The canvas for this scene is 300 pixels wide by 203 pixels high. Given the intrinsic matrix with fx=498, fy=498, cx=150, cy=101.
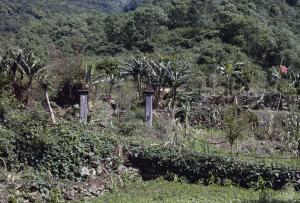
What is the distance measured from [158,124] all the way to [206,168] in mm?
4506

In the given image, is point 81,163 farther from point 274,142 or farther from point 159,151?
point 274,142

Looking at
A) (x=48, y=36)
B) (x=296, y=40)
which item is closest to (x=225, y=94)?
(x=296, y=40)

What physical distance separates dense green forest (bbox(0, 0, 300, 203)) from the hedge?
0.02 m

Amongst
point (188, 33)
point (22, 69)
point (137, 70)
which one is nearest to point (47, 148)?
point (22, 69)

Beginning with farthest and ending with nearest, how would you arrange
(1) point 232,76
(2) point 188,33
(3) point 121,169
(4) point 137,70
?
1. (2) point 188,33
2. (1) point 232,76
3. (4) point 137,70
4. (3) point 121,169

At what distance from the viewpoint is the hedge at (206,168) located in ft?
35.8

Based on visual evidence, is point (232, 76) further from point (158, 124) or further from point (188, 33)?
point (188, 33)

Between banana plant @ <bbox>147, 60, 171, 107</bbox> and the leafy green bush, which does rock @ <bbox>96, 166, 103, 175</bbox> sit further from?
banana plant @ <bbox>147, 60, 171, 107</bbox>

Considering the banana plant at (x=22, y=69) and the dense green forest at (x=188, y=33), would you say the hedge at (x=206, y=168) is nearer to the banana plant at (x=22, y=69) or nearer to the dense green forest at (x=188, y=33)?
the banana plant at (x=22, y=69)

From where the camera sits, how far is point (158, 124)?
15.7 m

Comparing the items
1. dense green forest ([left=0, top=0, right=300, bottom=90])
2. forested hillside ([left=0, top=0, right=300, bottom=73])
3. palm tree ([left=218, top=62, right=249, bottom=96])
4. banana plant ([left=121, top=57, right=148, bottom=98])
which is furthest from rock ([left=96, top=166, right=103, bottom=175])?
forested hillside ([left=0, top=0, right=300, bottom=73])

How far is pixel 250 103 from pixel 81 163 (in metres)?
11.5

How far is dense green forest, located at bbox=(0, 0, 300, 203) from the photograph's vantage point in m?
10.4

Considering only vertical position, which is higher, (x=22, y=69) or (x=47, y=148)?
(x=22, y=69)
